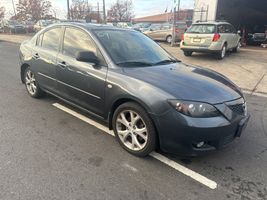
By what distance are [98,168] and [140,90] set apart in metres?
1.06

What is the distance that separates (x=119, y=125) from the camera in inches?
146

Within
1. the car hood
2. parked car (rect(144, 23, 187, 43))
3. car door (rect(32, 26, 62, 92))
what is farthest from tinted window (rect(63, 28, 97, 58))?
parked car (rect(144, 23, 187, 43))

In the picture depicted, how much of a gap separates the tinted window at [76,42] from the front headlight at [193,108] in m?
1.58

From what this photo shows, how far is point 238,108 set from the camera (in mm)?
3406

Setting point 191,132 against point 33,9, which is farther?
point 33,9

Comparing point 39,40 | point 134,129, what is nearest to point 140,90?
point 134,129

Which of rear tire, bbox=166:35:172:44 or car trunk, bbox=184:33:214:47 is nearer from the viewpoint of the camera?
car trunk, bbox=184:33:214:47

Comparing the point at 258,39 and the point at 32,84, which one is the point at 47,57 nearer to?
the point at 32,84

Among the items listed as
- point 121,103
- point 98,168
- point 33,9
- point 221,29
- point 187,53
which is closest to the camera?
point 98,168

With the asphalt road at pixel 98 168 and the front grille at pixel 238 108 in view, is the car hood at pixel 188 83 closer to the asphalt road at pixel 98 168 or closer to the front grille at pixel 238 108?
the front grille at pixel 238 108

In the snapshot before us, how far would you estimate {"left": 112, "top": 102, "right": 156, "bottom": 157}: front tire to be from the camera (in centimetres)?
330

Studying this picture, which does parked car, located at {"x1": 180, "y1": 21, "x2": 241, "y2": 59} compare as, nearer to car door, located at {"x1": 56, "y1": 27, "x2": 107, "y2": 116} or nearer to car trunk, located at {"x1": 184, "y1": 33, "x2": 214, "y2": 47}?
car trunk, located at {"x1": 184, "y1": 33, "x2": 214, "y2": 47}

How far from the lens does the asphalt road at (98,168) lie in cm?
283

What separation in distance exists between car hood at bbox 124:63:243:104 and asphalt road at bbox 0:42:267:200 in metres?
0.84
